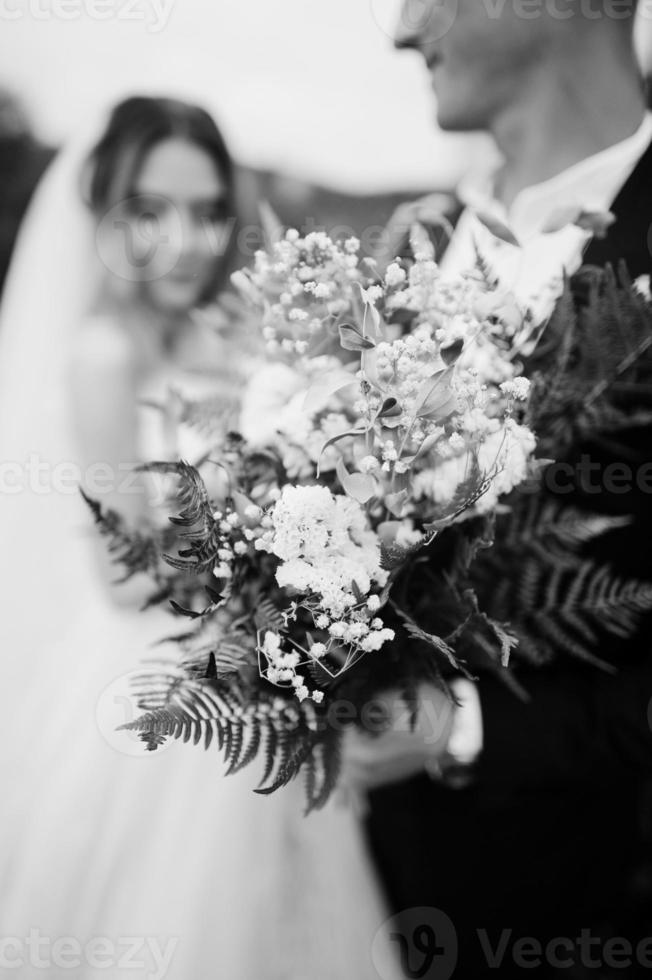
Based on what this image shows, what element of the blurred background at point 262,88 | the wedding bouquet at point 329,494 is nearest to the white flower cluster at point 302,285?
the wedding bouquet at point 329,494

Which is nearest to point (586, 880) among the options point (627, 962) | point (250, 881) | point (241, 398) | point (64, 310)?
point (627, 962)

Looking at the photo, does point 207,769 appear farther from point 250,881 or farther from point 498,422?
point 498,422

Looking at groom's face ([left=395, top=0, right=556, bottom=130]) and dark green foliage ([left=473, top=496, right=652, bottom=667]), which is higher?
groom's face ([left=395, top=0, right=556, bottom=130])

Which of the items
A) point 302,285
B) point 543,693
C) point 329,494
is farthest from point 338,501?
point 543,693

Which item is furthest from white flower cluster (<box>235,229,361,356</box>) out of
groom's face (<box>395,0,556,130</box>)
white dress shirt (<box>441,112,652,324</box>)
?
groom's face (<box>395,0,556,130</box>)

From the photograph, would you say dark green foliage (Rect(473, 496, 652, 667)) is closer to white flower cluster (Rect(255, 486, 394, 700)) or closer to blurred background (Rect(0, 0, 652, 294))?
white flower cluster (Rect(255, 486, 394, 700))

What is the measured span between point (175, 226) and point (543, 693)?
862 millimetres

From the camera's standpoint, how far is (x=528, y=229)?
0.99m

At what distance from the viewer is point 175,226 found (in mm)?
1063

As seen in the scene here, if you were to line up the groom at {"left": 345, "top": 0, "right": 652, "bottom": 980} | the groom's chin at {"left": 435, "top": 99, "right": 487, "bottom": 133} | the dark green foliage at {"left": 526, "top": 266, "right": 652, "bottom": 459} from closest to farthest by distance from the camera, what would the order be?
1. the dark green foliage at {"left": 526, "top": 266, "right": 652, "bottom": 459}
2. the groom at {"left": 345, "top": 0, "right": 652, "bottom": 980}
3. the groom's chin at {"left": 435, "top": 99, "right": 487, "bottom": 133}

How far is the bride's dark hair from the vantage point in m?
1.04

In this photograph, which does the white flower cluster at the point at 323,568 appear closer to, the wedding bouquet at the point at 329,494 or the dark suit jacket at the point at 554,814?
the wedding bouquet at the point at 329,494

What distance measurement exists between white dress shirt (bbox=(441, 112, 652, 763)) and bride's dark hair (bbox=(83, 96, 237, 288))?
415 mm

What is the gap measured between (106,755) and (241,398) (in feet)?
1.69
